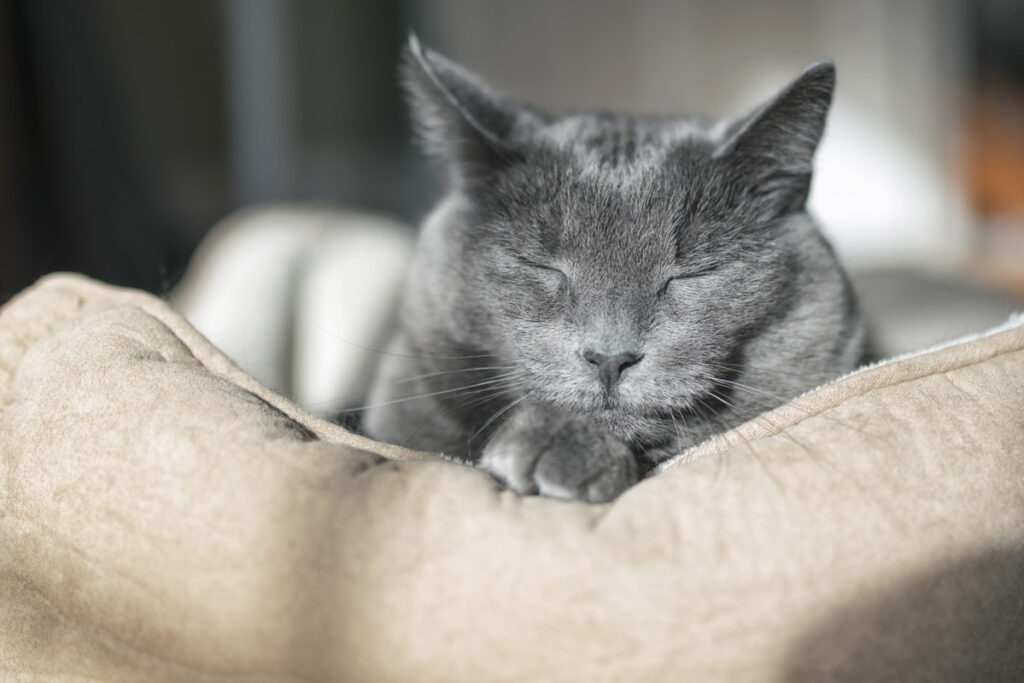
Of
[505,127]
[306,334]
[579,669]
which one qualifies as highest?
[505,127]

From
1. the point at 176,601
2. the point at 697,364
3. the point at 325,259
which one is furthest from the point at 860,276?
the point at 176,601

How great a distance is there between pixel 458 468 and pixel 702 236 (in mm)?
449

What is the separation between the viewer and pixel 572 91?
17.9 ft

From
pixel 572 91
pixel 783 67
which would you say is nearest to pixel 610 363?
pixel 572 91

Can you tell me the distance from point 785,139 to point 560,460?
22.4 inches

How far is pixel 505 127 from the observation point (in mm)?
1204

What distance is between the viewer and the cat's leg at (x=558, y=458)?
0.84 meters

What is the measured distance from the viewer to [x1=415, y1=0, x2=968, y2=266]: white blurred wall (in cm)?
530

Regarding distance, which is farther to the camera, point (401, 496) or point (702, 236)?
point (702, 236)

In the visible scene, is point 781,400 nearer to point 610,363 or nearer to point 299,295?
point 610,363

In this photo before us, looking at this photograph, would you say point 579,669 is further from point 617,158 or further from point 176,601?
point 617,158

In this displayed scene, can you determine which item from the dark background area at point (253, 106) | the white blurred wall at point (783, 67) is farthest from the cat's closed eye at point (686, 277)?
the white blurred wall at point (783, 67)

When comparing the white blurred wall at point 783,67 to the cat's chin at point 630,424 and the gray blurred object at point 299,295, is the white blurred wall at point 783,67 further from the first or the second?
the cat's chin at point 630,424

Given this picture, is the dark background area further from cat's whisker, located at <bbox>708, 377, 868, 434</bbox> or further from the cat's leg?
cat's whisker, located at <bbox>708, 377, 868, 434</bbox>
